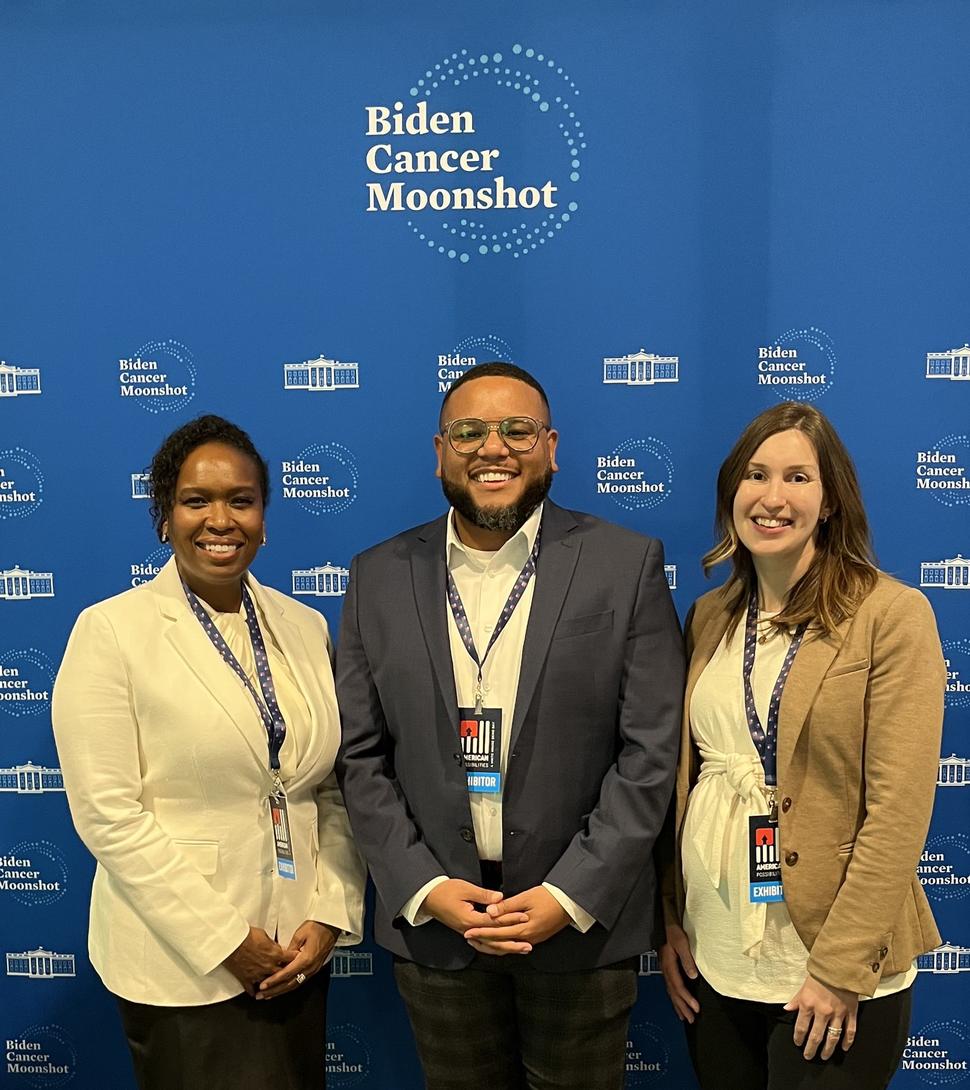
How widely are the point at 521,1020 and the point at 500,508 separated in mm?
1123

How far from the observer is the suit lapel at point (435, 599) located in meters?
2.09

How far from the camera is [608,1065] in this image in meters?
2.15

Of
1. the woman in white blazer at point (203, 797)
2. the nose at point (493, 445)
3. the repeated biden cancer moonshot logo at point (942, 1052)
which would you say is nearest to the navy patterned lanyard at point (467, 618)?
the nose at point (493, 445)

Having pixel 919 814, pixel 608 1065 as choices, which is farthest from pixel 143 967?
pixel 919 814

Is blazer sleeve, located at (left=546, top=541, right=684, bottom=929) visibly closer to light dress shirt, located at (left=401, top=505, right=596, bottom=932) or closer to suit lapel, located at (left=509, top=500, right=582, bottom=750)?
light dress shirt, located at (left=401, top=505, right=596, bottom=932)

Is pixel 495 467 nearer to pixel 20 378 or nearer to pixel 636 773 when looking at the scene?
pixel 636 773

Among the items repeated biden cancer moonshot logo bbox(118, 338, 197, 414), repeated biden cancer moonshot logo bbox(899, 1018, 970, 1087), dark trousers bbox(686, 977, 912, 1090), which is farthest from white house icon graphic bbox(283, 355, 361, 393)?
repeated biden cancer moonshot logo bbox(899, 1018, 970, 1087)

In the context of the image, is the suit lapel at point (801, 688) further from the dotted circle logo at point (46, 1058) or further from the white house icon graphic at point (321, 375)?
the dotted circle logo at point (46, 1058)

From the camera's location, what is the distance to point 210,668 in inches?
81.5

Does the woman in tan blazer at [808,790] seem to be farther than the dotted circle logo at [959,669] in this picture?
No

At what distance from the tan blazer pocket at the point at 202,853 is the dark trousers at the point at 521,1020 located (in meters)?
0.49

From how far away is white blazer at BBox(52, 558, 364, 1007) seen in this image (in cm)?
199

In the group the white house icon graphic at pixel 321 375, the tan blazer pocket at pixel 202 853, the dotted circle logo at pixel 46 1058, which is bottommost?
the dotted circle logo at pixel 46 1058

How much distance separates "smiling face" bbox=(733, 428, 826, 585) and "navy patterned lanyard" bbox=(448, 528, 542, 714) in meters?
0.45
